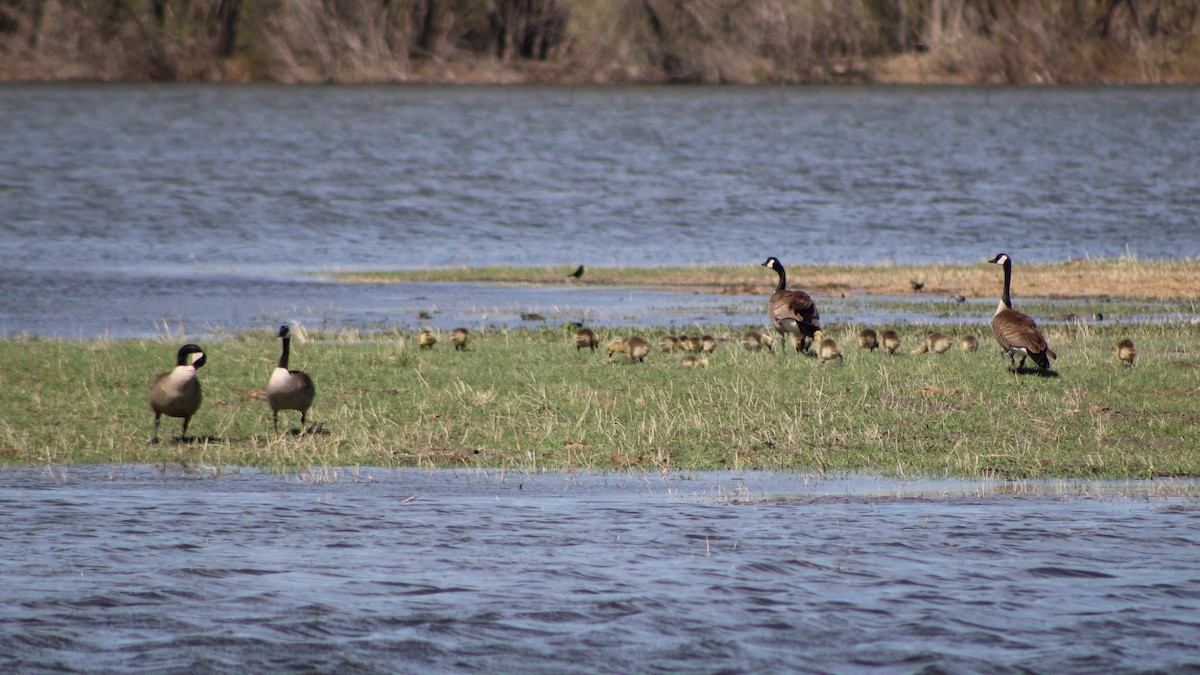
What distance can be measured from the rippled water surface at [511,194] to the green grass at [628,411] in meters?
5.83

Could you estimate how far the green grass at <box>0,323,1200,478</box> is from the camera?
13359mm

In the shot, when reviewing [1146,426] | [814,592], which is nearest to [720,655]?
[814,592]

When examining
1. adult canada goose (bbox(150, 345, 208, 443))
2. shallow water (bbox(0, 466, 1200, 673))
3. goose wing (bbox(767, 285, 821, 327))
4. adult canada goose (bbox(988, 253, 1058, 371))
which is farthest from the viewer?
goose wing (bbox(767, 285, 821, 327))

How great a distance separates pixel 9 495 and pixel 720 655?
6339 mm

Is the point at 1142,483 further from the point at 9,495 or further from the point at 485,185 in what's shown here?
the point at 485,185

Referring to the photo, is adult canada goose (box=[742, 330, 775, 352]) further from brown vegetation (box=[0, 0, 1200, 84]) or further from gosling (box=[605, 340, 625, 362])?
brown vegetation (box=[0, 0, 1200, 84])

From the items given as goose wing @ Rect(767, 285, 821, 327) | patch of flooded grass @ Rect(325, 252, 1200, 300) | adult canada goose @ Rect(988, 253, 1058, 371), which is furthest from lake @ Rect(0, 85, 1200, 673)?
goose wing @ Rect(767, 285, 821, 327)

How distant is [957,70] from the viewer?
452 ft

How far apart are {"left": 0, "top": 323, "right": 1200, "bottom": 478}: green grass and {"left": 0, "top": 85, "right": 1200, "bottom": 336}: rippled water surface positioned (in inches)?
230

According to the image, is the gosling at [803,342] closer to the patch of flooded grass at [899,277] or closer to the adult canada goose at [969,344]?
the adult canada goose at [969,344]

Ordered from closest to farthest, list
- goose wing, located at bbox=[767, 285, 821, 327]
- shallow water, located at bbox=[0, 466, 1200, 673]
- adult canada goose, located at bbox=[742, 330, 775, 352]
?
shallow water, located at bbox=[0, 466, 1200, 673], goose wing, located at bbox=[767, 285, 821, 327], adult canada goose, located at bbox=[742, 330, 775, 352]

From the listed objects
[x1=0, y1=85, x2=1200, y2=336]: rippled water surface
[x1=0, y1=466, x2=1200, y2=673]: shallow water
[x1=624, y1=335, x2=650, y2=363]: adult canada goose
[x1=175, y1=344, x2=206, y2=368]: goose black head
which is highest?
[x1=0, y1=85, x2=1200, y2=336]: rippled water surface

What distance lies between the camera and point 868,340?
60.8ft

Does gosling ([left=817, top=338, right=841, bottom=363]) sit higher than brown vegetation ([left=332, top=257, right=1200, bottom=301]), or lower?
lower
